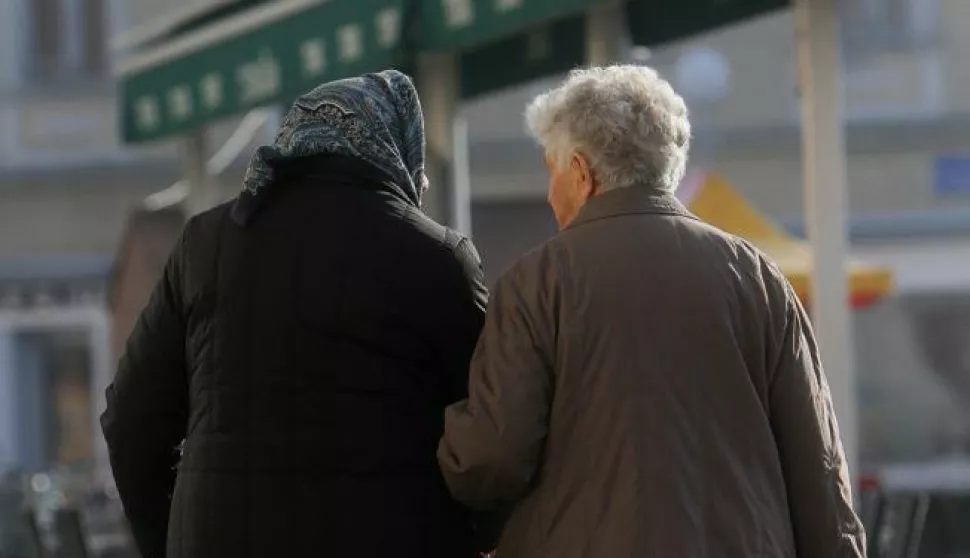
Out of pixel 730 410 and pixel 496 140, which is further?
pixel 496 140

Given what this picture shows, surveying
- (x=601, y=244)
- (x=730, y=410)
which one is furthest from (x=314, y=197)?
(x=730, y=410)

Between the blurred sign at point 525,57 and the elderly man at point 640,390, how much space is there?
4628 mm

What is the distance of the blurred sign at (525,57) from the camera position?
25.8ft

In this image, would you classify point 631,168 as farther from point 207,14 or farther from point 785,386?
point 207,14

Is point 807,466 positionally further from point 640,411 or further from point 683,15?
point 683,15

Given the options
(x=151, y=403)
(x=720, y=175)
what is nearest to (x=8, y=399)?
(x=720, y=175)

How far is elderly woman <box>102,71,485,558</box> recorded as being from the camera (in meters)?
3.00

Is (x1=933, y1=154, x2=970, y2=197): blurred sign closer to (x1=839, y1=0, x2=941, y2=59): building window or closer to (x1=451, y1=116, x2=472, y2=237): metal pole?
(x1=839, y1=0, x2=941, y2=59): building window

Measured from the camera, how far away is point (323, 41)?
310 inches

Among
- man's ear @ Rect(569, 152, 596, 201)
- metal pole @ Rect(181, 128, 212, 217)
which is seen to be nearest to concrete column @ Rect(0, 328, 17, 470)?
metal pole @ Rect(181, 128, 212, 217)

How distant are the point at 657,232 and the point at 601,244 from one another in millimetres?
94

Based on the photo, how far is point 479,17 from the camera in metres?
6.70

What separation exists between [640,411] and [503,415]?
205 millimetres

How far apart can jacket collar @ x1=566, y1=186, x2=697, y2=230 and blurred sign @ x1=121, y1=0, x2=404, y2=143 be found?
4126mm
